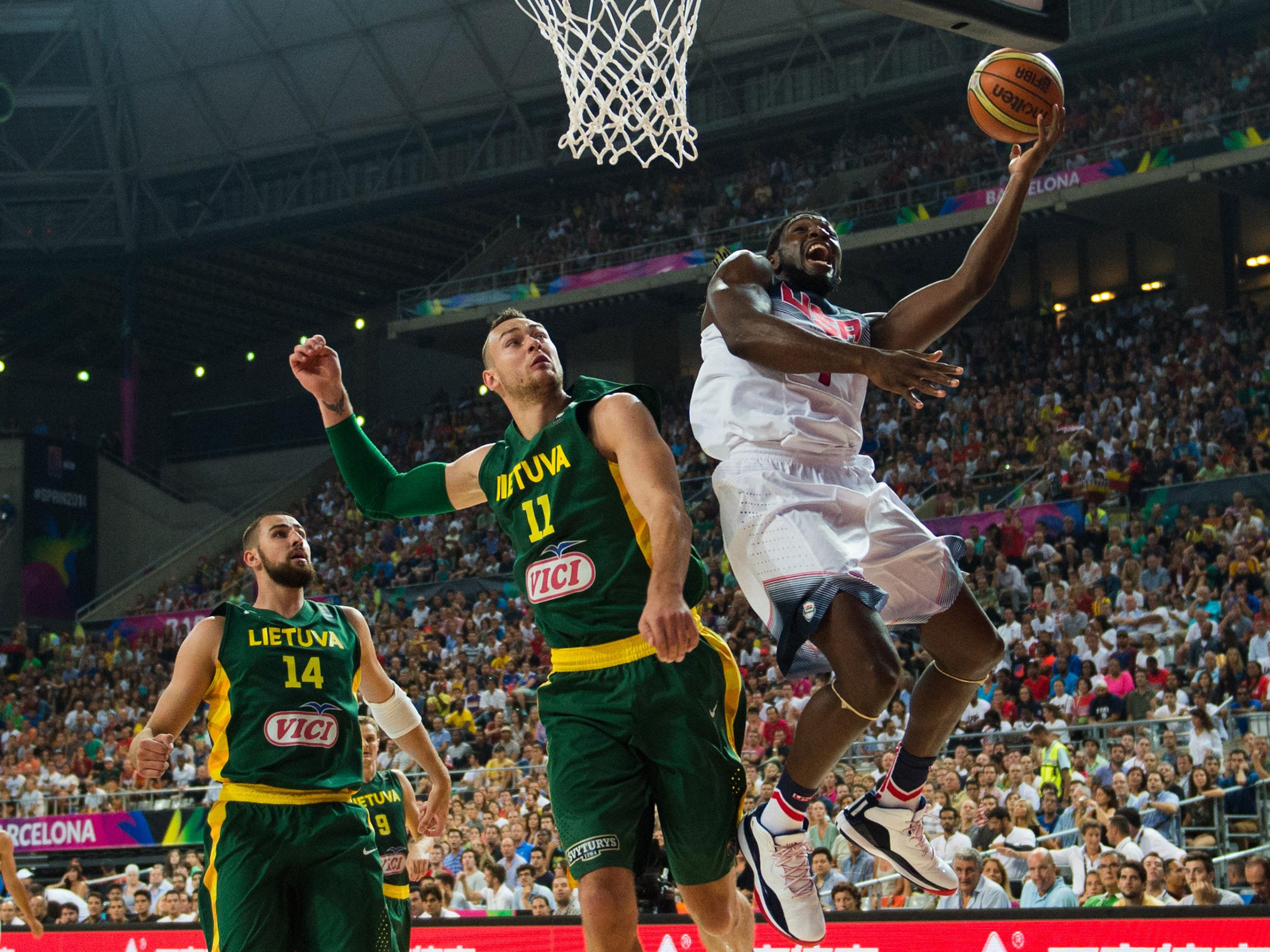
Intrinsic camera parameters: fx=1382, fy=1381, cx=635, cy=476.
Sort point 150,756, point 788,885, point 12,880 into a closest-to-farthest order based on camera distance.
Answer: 1. point 788,885
2. point 150,756
3. point 12,880

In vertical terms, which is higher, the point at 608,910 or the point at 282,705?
the point at 282,705

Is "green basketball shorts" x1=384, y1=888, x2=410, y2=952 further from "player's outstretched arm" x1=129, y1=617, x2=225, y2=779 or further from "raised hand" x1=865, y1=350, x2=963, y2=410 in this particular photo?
"raised hand" x1=865, y1=350, x2=963, y2=410

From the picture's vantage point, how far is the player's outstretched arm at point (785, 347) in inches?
160

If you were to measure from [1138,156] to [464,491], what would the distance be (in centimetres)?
2062

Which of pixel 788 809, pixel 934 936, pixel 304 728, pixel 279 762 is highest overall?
pixel 304 728

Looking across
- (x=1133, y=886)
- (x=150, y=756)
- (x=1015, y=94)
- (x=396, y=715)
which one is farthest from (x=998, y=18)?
(x=1133, y=886)

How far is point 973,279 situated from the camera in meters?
4.68

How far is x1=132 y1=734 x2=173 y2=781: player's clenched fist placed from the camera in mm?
4758

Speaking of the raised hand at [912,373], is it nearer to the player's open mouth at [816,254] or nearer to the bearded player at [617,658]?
the bearded player at [617,658]

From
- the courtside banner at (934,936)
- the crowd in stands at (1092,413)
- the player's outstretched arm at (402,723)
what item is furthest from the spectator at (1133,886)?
the crowd in stands at (1092,413)

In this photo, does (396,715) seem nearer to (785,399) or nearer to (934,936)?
(785,399)

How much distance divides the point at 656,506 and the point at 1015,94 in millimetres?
2063

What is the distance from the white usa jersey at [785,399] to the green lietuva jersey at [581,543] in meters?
0.28

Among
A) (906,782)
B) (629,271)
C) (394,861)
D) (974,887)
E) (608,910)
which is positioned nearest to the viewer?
(608,910)
